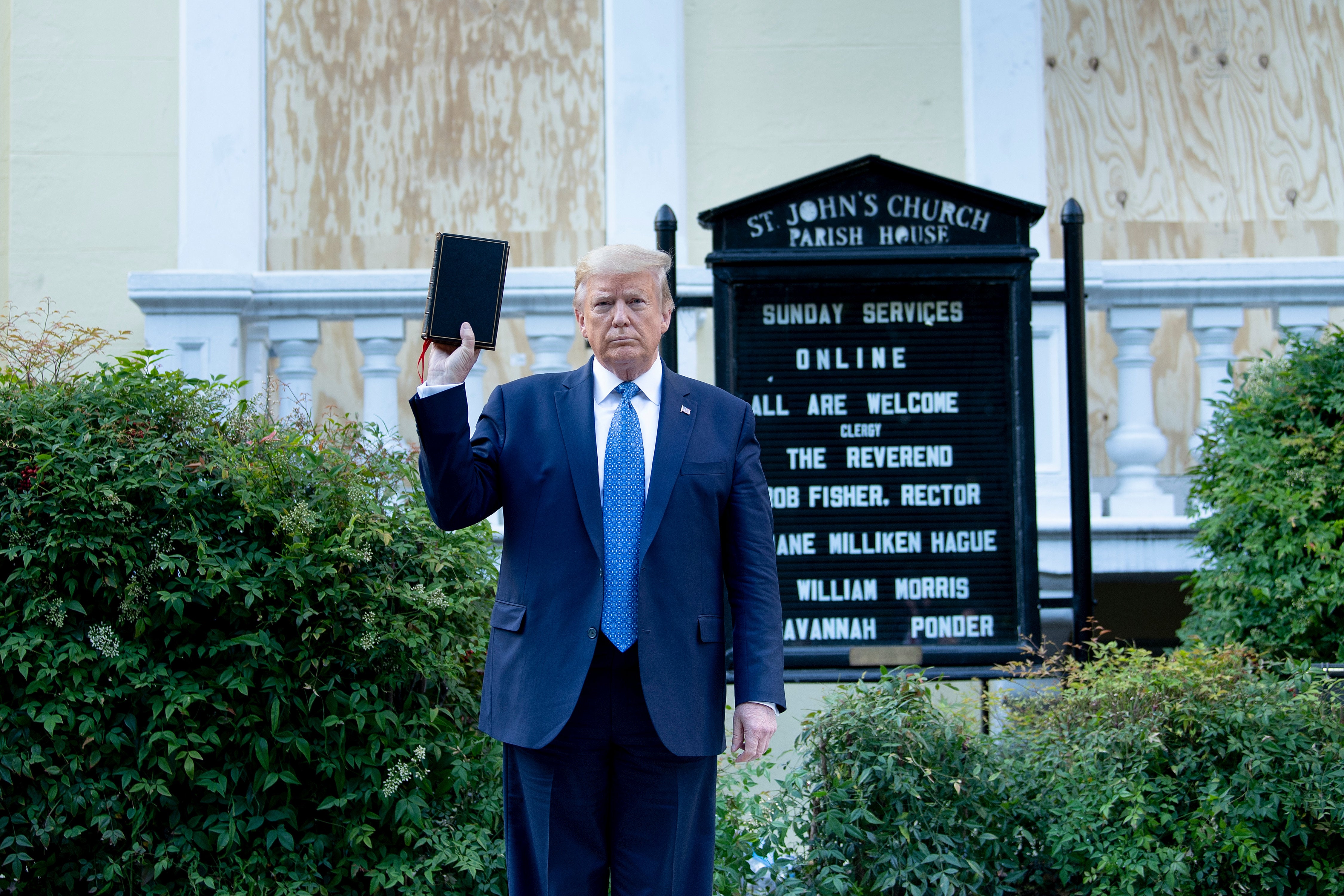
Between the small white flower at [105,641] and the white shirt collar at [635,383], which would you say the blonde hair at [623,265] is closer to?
the white shirt collar at [635,383]

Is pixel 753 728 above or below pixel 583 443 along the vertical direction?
below

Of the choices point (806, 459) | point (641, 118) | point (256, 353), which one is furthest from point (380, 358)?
point (806, 459)

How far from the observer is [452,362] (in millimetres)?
2461

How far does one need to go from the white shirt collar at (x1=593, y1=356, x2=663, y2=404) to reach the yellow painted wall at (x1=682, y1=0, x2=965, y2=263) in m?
3.14

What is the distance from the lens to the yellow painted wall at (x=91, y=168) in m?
5.66

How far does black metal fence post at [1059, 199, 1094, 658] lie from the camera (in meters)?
4.22

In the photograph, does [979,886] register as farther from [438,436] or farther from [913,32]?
[913,32]

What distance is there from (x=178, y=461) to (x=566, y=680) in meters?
1.52

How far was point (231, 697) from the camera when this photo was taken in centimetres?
315

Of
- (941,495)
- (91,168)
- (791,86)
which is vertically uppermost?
(791,86)

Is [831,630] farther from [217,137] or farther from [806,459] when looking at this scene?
[217,137]

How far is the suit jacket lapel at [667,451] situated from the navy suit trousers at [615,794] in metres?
0.27

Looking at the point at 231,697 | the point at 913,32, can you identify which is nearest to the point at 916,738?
the point at 231,697

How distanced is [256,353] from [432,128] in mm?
A: 1555
